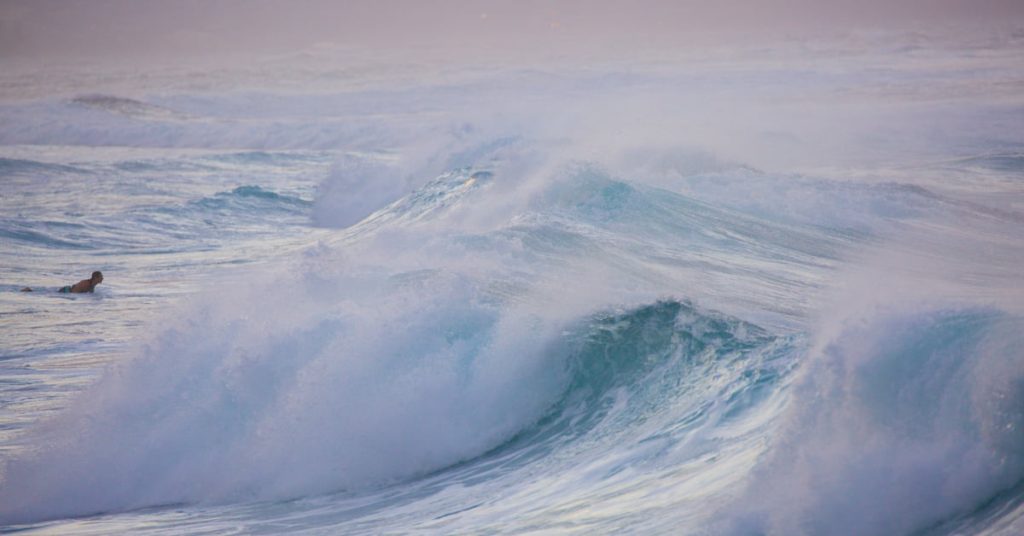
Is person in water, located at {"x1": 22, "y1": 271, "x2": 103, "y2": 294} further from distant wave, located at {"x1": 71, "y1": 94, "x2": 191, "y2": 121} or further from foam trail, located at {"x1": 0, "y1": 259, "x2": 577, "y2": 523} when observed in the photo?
distant wave, located at {"x1": 71, "y1": 94, "x2": 191, "y2": 121}

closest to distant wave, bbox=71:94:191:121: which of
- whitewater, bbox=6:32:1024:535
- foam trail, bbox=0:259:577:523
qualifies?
whitewater, bbox=6:32:1024:535

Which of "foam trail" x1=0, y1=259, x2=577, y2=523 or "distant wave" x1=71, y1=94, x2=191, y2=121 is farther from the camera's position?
"distant wave" x1=71, y1=94, x2=191, y2=121

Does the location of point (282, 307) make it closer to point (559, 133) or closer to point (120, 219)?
point (120, 219)

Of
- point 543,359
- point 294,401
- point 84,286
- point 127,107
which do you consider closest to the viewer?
point 294,401

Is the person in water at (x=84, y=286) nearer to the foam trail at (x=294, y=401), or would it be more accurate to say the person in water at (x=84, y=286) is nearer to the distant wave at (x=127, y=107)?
the foam trail at (x=294, y=401)

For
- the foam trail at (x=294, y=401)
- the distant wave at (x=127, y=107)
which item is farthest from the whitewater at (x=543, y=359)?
the distant wave at (x=127, y=107)

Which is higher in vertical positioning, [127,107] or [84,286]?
[127,107]

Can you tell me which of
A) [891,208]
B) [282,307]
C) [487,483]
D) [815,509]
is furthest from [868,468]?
[891,208]

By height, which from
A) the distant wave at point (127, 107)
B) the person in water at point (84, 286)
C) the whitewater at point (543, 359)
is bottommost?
the whitewater at point (543, 359)

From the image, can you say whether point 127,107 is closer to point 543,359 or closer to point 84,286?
point 84,286

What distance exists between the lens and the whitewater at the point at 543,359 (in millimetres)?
4633

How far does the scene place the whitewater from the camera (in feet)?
15.2

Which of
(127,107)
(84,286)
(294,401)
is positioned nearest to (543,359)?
(294,401)

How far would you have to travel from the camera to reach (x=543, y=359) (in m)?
7.44
